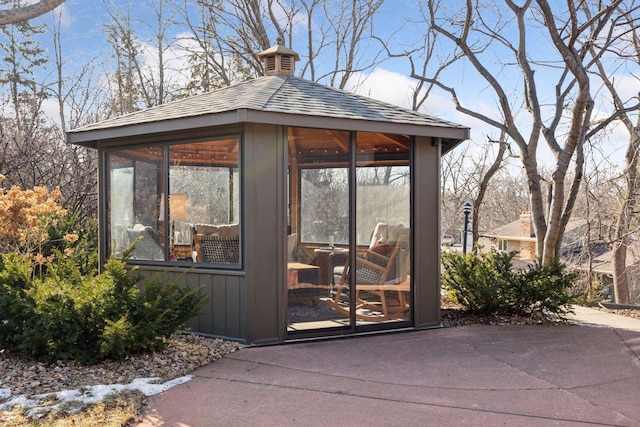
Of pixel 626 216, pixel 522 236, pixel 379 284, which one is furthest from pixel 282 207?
pixel 522 236

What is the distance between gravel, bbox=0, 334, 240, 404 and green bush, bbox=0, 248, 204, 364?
94 mm

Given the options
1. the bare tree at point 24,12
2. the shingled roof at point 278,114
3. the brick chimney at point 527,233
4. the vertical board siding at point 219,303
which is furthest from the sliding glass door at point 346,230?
the brick chimney at point 527,233

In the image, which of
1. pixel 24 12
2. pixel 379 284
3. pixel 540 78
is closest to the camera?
pixel 24 12

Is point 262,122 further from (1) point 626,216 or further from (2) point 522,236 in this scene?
(2) point 522,236

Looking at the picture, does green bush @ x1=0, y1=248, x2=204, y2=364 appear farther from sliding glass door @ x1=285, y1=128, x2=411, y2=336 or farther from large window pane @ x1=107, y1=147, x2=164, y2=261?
sliding glass door @ x1=285, y1=128, x2=411, y2=336

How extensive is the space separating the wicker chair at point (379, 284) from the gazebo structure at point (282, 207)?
0.01 meters

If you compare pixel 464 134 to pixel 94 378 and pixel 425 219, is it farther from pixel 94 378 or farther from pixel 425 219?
pixel 94 378

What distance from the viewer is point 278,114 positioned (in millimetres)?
5215

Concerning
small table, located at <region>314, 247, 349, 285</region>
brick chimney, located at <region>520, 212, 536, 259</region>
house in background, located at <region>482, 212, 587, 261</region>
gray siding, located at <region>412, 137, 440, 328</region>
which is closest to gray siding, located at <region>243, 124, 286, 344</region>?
small table, located at <region>314, 247, 349, 285</region>

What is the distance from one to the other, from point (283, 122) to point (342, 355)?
223 centimetres

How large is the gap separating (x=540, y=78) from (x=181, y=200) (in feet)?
27.6

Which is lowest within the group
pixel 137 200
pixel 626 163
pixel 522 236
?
pixel 522 236

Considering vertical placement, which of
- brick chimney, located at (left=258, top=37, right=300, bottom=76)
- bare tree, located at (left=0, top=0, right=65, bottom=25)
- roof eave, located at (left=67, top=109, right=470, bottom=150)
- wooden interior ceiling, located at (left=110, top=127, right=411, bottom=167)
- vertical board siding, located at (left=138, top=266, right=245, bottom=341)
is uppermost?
brick chimney, located at (left=258, top=37, right=300, bottom=76)

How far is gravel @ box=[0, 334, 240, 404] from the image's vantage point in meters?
4.04
